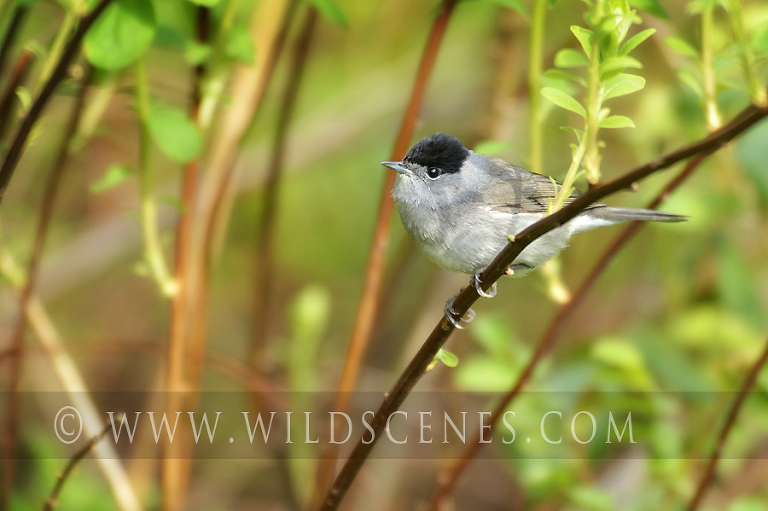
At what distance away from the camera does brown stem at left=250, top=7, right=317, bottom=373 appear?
2.64 m

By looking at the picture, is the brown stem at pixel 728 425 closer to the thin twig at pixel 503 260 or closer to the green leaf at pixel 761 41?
the green leaf at pixel 761 41

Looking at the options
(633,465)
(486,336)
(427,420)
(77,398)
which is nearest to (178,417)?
(77,398)

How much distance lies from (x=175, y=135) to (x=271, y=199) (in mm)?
930

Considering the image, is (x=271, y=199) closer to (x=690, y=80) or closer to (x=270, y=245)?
(x=270, y=245)

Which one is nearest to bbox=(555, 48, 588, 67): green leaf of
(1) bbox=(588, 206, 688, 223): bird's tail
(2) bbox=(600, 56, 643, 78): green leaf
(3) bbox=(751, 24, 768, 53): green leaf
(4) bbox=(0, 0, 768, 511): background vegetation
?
(4) bbox=(0, 0, 768, 511): background vegetation

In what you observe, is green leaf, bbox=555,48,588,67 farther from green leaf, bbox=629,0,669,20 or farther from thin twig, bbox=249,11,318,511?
thin twig, bbox=249,11,318,511

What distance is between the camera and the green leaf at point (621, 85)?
4.07 ft

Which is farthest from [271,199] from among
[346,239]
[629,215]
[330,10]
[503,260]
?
[346,239]

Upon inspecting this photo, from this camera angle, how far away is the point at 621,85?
49.8 inches

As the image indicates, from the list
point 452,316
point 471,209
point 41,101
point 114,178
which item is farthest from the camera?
point 471,209

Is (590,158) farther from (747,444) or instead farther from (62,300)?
(62,300)

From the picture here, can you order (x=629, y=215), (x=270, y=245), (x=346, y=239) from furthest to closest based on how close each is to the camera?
1. (x=346, y=239)
2. (x=270, y=245)
3. (x=629, y=215)

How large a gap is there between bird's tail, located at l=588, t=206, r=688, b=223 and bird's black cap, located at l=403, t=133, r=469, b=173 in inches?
18.9

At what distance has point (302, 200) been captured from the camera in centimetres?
464
